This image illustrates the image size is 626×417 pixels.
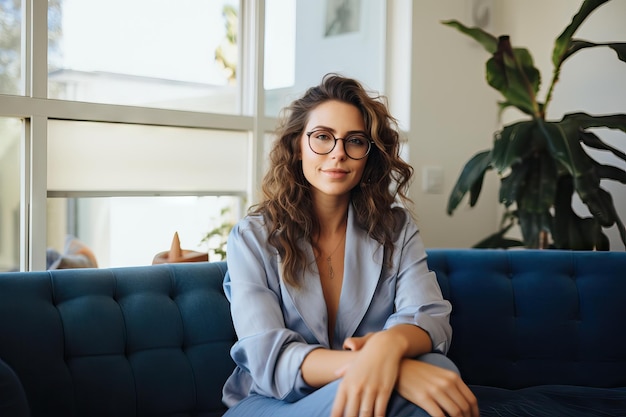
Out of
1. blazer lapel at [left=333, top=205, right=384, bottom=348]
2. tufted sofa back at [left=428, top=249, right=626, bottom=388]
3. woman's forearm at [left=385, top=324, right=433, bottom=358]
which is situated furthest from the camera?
tufted sofa back at [left=428, top=249, right=626, bottom=388]

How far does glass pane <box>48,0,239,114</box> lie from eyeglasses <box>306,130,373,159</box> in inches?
38.9

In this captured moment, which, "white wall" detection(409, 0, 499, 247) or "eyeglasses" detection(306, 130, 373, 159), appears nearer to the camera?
"eyeglasses" detection(306, 130, 373, 159)

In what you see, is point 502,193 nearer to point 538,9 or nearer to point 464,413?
point 538,9

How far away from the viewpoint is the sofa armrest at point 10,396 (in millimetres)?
1352

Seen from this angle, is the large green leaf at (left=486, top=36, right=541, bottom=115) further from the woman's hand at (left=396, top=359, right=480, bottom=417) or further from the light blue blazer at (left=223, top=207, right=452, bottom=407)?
the woman's hand at (left=396, top=359, right=480, bottom=417)

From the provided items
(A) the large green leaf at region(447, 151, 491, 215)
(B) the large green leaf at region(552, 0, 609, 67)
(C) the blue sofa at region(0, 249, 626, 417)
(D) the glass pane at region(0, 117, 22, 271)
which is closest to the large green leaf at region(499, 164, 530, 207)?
(A) the large green leaf at region(447, 151, 491, 215)

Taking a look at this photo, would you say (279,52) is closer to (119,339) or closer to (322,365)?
(119,339)

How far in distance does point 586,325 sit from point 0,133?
1902 millimetres

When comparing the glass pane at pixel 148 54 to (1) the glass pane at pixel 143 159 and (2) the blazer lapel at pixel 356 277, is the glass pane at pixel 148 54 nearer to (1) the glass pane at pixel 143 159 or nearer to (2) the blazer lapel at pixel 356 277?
(1) the glass pane at pixel 143 159

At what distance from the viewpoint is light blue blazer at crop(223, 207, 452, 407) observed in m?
1.64

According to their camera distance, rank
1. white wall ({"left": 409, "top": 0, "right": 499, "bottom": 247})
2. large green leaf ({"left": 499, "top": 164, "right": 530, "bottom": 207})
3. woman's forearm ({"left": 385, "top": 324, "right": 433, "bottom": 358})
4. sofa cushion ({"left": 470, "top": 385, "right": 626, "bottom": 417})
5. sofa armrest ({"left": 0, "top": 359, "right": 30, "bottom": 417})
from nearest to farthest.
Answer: sofa armrest ({"left": 0, "top": 359, "right": 30, "bottom": 417})
woman's forearm ({"left": 385, "top": 324, "right": 433, "bottom": 358})
sofa cushion ({"left": 470, "top": 385, "right": 626, "bottom": 417})
large green leaf ({"left": 499, "top": 164, "right": 530, "bottom": 207})
white wall ({"left": 409, "top": 0, "right": 499, "bottom": 247})

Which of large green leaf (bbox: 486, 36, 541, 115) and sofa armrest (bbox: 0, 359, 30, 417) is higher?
large green leaf (bbox: 486, 36, 541, 115)

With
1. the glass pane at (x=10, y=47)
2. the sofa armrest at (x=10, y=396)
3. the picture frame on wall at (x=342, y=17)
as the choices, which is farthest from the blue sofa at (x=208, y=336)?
the picture frame on wall at (x=342, y=17)

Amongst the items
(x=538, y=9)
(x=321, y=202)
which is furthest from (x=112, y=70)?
(x=538, y=9)
